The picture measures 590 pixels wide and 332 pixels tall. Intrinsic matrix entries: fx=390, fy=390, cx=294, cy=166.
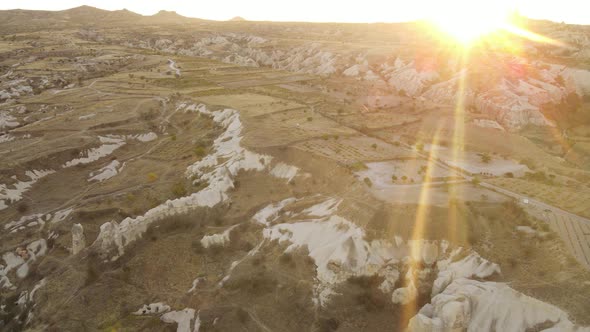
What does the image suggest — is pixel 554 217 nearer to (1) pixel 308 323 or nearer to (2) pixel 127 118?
(1) pixel 308 323

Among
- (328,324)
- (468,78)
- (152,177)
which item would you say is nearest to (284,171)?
(152,177)

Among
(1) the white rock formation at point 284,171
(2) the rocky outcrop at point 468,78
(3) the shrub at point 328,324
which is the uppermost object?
(2) the rocky outcrop at point 468,78

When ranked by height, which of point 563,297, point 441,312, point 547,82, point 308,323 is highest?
point 547,82

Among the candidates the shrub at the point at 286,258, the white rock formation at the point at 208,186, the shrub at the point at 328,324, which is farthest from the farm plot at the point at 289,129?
the shrub at the point at 328,324

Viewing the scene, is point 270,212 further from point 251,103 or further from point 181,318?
point 251,103

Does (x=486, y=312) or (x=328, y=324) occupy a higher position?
(x=486, y=312)

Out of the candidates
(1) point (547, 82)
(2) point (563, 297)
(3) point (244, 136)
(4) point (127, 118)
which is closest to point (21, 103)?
(4) point (127, 118)

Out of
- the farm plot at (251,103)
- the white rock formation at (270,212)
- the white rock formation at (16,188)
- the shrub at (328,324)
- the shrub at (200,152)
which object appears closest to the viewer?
the shrub at (328,324)

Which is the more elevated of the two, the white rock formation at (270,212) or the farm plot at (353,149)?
the farm plot at (353,149)

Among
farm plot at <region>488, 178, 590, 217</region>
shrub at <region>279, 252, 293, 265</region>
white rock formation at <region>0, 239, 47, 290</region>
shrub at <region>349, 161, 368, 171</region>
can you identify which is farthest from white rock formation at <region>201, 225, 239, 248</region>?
farm plot at <region>488, 178, 590, 217</region>

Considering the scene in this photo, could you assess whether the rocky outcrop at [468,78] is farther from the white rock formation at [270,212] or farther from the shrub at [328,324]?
the shrub at [328,324]

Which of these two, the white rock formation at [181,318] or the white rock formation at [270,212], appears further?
the white rock formation at [270,212]
